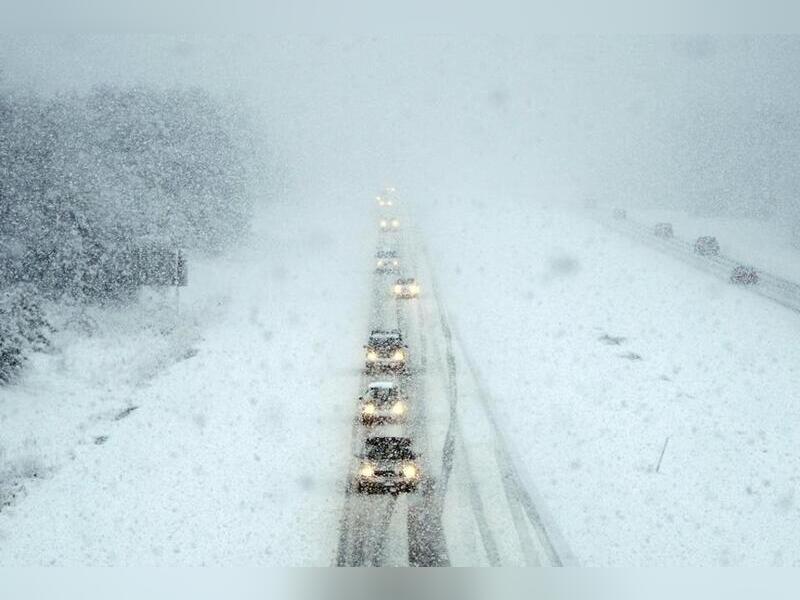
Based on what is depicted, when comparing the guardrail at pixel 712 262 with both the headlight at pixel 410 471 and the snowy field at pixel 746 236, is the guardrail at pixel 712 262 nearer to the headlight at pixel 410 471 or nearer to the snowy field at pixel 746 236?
the snowy field at pixel 746 236

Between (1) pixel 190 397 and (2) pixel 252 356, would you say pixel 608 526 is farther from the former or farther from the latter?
(2) pixel 252 356

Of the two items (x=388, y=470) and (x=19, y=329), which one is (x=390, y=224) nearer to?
(x=19, y=329)

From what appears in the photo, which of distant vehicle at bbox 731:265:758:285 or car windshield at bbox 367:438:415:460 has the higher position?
distant vehicle at bbox 731:265:758:285

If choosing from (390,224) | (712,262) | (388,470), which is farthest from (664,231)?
(388,470)

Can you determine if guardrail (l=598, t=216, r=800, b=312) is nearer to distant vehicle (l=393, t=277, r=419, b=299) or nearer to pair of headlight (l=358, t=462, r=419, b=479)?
distant vehicle (l=393, t=277, r=419, b=299)

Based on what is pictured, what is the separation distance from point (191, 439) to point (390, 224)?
4172 cm

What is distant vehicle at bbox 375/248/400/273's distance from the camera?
39.3m

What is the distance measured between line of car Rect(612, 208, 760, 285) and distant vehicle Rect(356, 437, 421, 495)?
30.0 meters

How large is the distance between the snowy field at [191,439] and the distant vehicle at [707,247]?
2825 centimetres

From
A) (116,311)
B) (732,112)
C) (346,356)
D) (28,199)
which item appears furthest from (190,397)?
(732,112)

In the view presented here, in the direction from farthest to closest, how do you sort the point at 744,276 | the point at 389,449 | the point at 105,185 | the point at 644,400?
the point at 744,276 → the point at 105,185 → the point at 644,400 → the point at 389,449

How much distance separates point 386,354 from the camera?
76.0 ft

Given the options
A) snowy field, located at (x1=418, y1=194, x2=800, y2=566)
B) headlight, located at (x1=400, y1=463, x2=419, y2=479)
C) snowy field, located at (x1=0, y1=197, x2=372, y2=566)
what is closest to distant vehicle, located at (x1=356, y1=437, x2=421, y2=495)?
headlight, located at (x1=400, y1=463, x2=419, y2=479)

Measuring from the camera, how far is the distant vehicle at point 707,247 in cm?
4300
